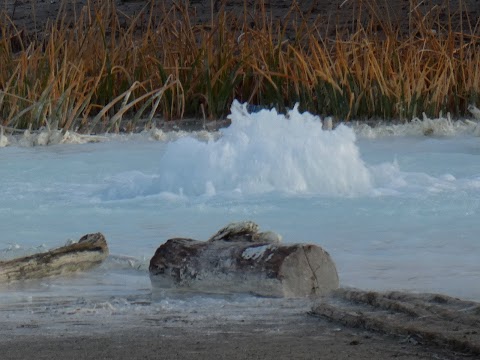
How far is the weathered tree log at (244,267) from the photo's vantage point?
2.81 metres

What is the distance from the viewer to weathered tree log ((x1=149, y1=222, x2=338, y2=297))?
2812mm

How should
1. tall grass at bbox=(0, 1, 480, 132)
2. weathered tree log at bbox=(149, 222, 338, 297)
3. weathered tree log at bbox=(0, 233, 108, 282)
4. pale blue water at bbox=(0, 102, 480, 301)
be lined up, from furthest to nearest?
1. tall grass at bbox=(0, 1, 480, 132)
2. pale blue water at bbox=(0, 102, 480, 301)
3. weathered tree log at bbox=(0, 233, 108, 282)
4. weathered tree log at bbox=(149, 222, 338, 297)

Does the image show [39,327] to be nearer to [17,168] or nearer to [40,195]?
[40,195]

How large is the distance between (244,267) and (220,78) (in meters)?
4.90

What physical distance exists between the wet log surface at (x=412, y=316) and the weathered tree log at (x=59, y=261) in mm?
713


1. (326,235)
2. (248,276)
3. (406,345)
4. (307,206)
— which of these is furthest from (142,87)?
(406,345)

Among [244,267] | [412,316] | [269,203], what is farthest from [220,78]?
[412,316]

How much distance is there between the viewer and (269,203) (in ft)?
14.5

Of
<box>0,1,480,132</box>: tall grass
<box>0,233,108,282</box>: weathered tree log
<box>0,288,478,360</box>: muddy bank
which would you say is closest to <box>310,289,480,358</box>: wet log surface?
<box>0,288,478,360</box>: muddy bank

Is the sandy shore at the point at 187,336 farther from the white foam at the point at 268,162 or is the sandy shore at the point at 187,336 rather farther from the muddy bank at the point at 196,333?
the white foam at the point at 268,162

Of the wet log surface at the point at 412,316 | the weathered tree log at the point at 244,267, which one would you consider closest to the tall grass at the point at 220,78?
the weathered tree log at the point at 244,267

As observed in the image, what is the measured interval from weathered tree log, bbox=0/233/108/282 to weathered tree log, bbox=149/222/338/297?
21 cm

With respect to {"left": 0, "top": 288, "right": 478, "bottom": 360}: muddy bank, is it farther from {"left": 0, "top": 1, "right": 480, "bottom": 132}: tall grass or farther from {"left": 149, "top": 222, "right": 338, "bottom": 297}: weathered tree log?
{"left": 0, "top": 1, "right": 480, "bottom": 132}: tall grass

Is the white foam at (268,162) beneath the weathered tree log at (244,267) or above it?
above
